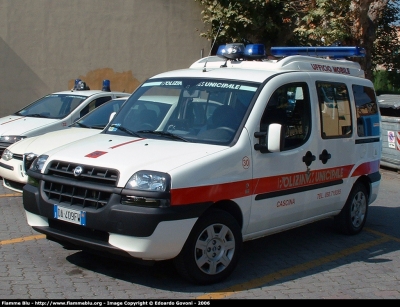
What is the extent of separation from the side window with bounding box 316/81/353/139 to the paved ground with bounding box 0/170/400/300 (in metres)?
1.37

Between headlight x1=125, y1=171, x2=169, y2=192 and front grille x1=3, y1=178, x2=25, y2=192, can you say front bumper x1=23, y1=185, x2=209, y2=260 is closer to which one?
headlight x1=125, y1=171, x2=169, y2=192

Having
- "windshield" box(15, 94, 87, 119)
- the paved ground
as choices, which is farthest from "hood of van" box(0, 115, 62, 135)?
the paved ground

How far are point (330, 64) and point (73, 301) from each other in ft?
13.9

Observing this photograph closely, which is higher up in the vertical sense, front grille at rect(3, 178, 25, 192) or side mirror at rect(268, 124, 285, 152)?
side mirror at rect(268, 124, 285, 152)

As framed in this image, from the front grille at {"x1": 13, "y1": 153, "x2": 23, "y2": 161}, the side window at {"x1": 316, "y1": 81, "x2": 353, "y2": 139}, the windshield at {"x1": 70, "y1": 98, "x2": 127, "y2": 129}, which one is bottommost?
the front grille at {"x1": 13, "y1": 153, "x2": 23, "y2": 161}

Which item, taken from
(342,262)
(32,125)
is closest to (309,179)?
(342,262)

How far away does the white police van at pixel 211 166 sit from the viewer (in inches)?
193

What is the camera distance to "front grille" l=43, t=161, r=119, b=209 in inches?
197

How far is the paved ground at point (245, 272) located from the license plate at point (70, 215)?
0.57 meters

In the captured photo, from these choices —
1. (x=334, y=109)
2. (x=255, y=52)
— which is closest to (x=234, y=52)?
(x=255, y=52)

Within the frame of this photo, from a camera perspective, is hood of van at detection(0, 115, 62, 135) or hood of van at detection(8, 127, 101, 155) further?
hood of van at detection(0, 115, 62, 135)

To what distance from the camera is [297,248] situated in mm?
6895

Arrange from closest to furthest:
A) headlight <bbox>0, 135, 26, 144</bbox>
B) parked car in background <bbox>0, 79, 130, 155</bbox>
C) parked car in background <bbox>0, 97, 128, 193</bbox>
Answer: parked car in background <bbox>0, 97, 128, 193</bbox> → headlight <bbox>0, 135, 26, 144</bbox> → parked car in background <bbox>0, 79, 130, 155</bbox>

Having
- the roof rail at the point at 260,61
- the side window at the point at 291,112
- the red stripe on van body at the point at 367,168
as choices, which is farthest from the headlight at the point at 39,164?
the red stripe on van body at the point at 367,168
